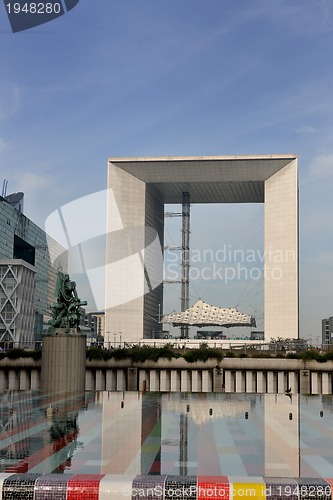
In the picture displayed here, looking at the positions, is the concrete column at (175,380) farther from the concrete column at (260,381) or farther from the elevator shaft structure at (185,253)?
the elevator shaft structure at (185,253)

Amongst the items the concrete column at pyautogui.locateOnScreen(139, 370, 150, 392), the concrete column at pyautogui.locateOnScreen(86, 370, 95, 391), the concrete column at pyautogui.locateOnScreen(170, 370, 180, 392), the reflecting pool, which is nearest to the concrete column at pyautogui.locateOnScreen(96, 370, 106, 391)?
the concrete column at pyautogui.locateOnScreen(86, 370, 95, 391)

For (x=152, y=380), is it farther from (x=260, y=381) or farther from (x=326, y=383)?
(x=326, y=383)

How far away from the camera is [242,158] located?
143125 millimetres

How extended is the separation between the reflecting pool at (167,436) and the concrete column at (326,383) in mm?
17451

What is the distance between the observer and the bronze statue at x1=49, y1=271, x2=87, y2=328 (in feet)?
151

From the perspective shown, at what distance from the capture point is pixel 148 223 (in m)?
157

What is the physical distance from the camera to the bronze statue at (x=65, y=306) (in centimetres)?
4594

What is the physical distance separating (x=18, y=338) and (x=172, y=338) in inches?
1567

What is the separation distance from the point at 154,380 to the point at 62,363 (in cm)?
1468

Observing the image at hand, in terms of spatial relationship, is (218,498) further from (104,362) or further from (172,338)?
(172,338)

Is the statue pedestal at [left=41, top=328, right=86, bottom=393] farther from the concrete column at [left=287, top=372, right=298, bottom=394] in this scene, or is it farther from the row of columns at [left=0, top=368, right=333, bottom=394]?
the concrete column at [left=287, top=372, right=298, bottom=394]

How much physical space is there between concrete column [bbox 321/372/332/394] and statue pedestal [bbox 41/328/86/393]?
23.1m

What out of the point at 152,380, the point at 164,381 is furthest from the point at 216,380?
the point at 152,380

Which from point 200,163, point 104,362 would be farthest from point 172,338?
point 104,362
